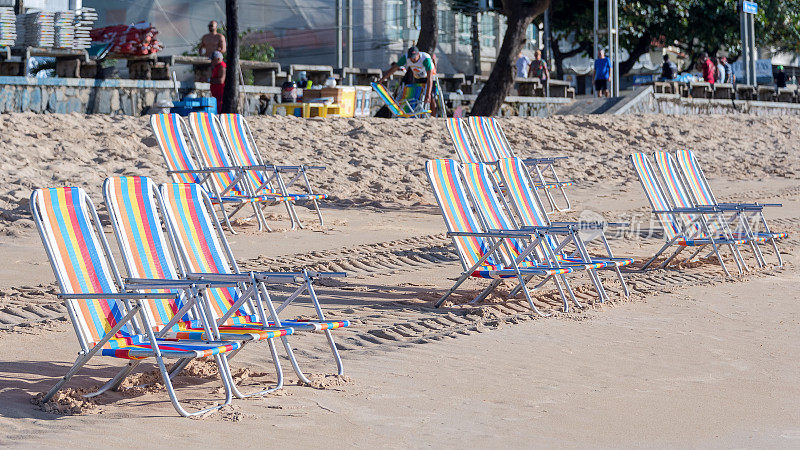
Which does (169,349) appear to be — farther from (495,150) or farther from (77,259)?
(495,150)

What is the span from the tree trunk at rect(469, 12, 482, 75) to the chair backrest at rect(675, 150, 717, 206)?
1693 centimetres

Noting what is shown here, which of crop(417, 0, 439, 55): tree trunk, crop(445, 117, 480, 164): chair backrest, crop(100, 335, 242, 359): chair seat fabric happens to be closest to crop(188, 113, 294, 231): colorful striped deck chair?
crop(445, 117, 480, 164): chair backrest

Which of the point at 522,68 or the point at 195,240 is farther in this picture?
the point at 522,68

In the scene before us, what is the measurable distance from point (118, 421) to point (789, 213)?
9.16m

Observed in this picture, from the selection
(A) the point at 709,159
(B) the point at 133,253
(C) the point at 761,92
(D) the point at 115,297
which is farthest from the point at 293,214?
(C) the point at 761,92

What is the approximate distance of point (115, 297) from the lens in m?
3.72

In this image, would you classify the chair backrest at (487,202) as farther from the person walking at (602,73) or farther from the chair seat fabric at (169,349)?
the person walking at (602,73)

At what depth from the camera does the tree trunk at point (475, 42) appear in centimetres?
2594

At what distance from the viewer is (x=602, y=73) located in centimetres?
1945

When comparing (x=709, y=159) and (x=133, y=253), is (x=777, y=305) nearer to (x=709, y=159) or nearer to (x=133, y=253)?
(x=133, y=253)

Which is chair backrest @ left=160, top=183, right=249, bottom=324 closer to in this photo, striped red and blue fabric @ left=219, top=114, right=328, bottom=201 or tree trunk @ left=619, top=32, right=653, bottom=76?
striped red and blue fabric @ left=219, top=114, right=328, bottom=201

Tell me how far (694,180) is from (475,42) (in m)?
18.6

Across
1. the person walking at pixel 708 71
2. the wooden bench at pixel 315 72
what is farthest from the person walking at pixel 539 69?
the wooden bench at pixel 315 72

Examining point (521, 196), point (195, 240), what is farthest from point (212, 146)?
point (195, 240)
